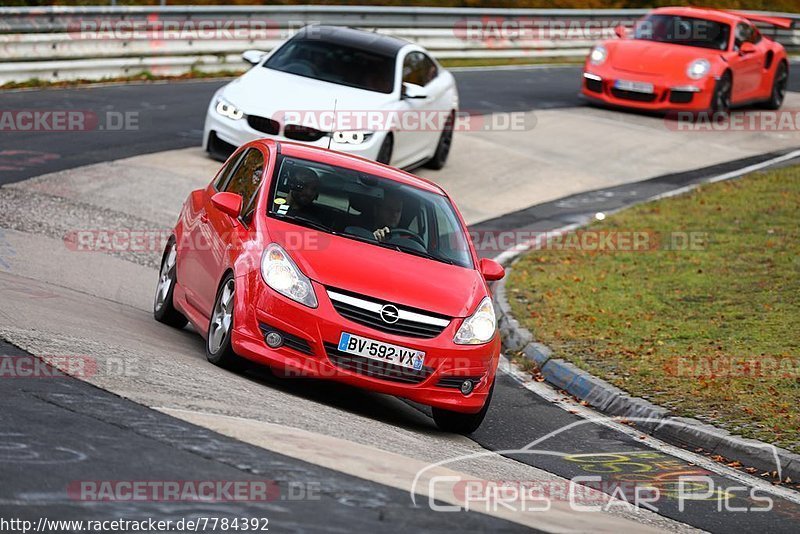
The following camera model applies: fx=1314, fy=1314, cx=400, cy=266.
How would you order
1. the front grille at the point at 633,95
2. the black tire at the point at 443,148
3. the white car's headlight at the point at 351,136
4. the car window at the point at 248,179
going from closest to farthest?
the car window at the point at 248,179, the white car's headlight at the point at 351,136, the black tire at the point at 443,148, the front grille at the point at 633,95

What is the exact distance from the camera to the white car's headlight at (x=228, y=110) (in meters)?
15.8

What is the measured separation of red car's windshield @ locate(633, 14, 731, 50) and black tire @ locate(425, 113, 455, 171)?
273 inches

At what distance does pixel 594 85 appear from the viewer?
2378 centimetres

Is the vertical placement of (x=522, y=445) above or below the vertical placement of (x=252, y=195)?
below

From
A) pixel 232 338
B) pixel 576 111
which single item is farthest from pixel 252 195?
pixel 576 111

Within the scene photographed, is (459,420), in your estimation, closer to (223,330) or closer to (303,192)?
(223,330)

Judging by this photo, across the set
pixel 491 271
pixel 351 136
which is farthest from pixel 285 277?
pixel 351 136

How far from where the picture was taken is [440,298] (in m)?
8.52

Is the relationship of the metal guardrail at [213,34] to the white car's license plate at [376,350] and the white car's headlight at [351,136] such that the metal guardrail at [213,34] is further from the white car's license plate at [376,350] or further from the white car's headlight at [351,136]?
the white car's license plate at [376,350]

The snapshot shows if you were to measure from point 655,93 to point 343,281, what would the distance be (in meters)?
16.1

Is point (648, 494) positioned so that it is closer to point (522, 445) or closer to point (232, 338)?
point (522, 445)

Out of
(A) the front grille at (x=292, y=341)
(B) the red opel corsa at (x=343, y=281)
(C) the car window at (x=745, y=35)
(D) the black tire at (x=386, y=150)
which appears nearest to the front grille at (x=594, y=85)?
(C) the car window at (x=745, y=35)

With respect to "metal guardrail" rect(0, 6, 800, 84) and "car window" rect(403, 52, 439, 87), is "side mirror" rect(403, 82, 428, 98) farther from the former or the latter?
"metal guardrail" rect(0, 6, 800, 84)

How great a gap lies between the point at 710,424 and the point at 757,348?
6.37 feet
